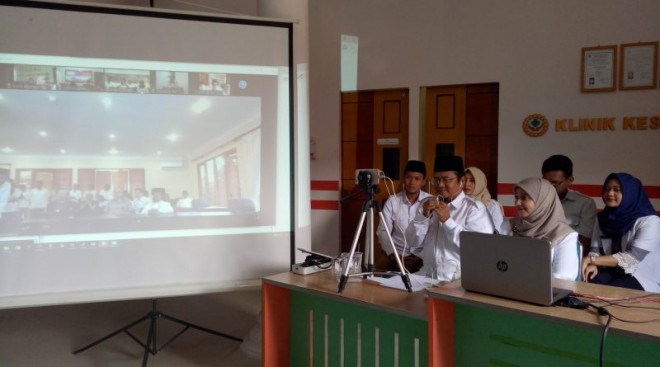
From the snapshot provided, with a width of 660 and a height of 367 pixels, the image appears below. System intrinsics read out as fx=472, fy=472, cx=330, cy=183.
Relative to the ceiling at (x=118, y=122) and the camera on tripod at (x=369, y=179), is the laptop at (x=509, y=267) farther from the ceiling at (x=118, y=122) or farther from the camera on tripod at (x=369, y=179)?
the ceiling at (x=118, y=122)

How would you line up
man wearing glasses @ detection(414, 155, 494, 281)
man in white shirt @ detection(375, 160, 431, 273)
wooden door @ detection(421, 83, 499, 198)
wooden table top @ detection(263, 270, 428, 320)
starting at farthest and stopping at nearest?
wooden door @ detection(421, 83, 499, 198)
man in white shirt @ detection(375, 160, 431, 273)
man wearing glasses @ detection(414, 155, 494, 281)
wooden table top @ detection(263, 270, 428, 320)

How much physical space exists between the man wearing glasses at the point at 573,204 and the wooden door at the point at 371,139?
191cm

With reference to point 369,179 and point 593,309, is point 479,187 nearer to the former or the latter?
point 369,179

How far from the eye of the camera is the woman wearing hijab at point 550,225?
222 centimetres

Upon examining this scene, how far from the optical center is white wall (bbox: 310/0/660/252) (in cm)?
390

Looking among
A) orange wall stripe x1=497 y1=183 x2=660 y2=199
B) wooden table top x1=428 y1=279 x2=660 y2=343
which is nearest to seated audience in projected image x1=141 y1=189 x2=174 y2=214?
wooden table top x1=428 y1=279 x2=660 y2=343

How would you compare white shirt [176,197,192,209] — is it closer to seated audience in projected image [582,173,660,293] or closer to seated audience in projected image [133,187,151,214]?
seated audience in projected image [133,187,151,214]

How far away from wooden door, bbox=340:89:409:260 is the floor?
153 cm

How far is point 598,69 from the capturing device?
3992 mm

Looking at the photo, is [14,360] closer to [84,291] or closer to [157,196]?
[84,291]

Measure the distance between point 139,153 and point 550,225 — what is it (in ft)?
7.84

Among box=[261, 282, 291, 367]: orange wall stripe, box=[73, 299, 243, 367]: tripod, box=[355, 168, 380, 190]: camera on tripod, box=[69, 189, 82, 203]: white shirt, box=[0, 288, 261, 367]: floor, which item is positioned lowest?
box=[0, 288, 261, 367]: floor

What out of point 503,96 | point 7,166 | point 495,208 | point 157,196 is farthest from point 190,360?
point 503,96

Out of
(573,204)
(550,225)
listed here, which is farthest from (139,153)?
(573,204)
